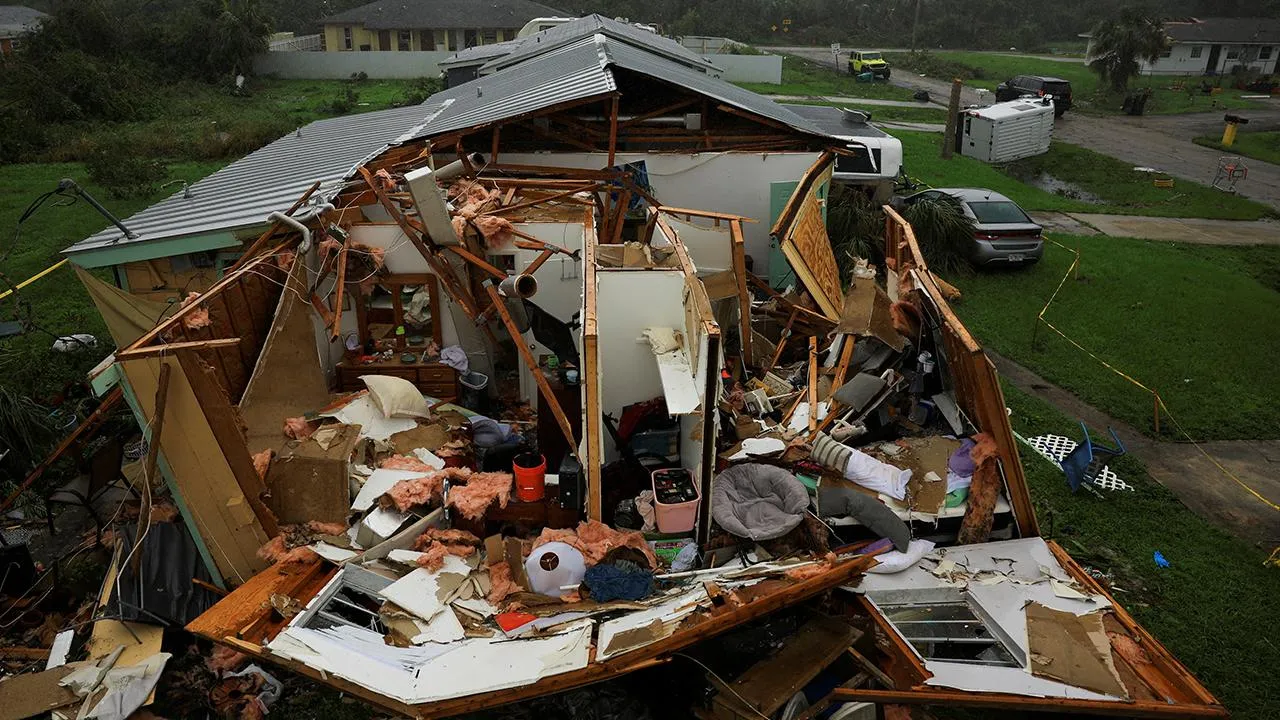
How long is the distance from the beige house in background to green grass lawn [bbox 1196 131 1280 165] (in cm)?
3949

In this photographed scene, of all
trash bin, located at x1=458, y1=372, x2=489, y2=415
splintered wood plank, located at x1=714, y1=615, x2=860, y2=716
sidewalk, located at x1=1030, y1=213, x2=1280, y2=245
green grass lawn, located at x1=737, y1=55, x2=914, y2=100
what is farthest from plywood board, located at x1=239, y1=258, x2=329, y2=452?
green grass lawn, located at x1=737, y1=55, x2=914, y2=100

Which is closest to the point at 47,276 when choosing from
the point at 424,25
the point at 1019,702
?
the point at 1019,702

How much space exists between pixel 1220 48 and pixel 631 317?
2038 inches

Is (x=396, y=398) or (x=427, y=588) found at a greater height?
(x=396, y=398)

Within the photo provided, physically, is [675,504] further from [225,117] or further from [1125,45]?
[1125,45]

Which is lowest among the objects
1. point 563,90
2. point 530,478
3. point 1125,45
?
point 530,478

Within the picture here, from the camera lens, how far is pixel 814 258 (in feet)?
40.9

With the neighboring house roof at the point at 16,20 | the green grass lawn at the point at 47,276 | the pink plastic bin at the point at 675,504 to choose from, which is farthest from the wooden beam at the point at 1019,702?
the neighboring house roof at the point at 16,20

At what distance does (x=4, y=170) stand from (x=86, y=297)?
14566mm

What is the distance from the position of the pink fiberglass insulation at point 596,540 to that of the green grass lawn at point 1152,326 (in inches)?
312

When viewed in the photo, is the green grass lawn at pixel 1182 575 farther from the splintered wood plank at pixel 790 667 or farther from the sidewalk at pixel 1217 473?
the splintered wood plank at pixel 790 667

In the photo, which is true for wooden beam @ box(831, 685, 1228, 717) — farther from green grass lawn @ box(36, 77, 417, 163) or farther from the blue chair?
green grass lawn @ box(36, 77, 417, 163)

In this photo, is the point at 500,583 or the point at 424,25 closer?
the point at 500,583

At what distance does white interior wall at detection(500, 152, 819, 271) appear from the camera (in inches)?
533
